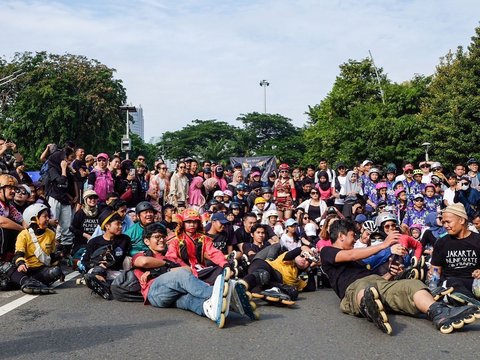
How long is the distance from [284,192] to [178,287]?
7103 mm

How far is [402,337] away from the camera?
16.0ft

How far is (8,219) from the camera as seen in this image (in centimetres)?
757

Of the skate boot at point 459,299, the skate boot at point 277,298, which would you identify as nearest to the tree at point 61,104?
the skate boot at point 277,298

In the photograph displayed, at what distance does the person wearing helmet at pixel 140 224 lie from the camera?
773cm

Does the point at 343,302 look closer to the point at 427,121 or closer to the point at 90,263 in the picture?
the point at 90,263

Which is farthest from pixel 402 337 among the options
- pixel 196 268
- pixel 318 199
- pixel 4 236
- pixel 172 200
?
pixel 172 200

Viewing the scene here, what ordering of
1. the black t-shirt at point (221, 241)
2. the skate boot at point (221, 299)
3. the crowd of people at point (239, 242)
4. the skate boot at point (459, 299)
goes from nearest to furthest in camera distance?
the skate boot at point (221, 299) < the skate boot at point (459, 299) < the crowd of people at point (239, 242) < the black t-shirt at point (221, 241)

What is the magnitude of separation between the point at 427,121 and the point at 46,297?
23.6 metres

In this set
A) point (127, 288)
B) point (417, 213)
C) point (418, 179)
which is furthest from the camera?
point (418, 179)

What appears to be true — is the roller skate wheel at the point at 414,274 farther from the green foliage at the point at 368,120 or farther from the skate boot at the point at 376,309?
the green foliage at the point at 368,120

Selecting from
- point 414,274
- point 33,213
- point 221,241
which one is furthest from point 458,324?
point 33,213

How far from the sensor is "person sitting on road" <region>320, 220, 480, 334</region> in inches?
193

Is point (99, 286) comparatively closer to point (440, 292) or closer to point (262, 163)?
point (440, 292)

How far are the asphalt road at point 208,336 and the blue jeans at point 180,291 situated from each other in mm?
120
